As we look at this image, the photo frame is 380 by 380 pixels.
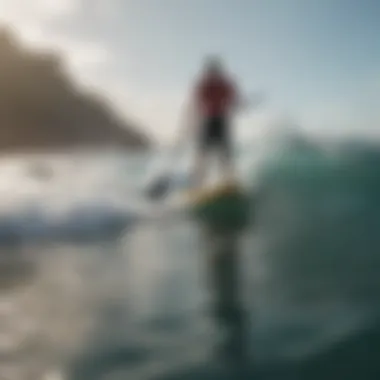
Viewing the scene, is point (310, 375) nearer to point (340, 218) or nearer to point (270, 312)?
point (270, 312)

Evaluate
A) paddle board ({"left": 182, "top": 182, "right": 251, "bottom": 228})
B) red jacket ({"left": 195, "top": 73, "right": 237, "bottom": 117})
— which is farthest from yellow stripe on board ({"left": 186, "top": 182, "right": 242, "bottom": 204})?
red jacket ({"left": 195, "top": 73, "right": 237, "bottom": 117})

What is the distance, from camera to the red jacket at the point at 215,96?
1.23 m

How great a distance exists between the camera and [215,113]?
1.25 metres

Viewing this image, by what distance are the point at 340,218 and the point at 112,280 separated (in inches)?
17.3

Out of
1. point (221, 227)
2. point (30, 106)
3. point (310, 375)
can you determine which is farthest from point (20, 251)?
point (310, 375)

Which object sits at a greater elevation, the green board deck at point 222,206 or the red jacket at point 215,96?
the red jacket at point 215,96

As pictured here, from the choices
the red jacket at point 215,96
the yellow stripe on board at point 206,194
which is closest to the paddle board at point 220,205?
the yellow stripe on board at point 206,194

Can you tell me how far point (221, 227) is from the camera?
49.0 inches

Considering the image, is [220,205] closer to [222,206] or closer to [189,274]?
[222,206]

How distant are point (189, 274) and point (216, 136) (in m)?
0.26

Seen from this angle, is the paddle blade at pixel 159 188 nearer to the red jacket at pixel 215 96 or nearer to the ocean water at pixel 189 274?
the ocean water at pixel 189 274

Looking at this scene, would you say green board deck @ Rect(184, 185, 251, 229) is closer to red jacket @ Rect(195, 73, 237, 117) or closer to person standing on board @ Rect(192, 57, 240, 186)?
person standing on board @ Rect(192, 57, 240, 186)

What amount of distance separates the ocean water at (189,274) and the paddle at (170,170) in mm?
30

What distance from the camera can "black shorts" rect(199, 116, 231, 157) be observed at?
1.24m
